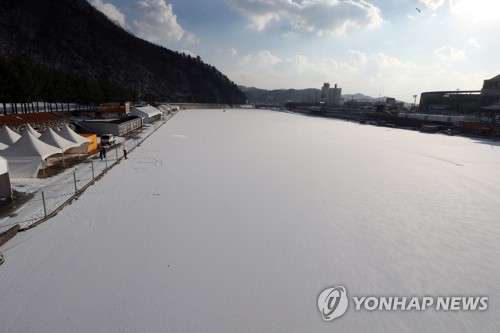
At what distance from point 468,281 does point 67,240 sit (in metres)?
13.0

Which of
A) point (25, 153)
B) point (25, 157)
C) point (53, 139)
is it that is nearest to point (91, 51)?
point (53, 139)

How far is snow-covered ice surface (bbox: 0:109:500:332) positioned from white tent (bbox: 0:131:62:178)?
3905 millimetres

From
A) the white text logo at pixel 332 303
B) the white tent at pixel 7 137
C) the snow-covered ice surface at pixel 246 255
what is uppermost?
the white tent at pixel 7 137

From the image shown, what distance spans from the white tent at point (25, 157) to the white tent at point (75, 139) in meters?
4.45

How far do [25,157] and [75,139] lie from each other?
18.1 ft

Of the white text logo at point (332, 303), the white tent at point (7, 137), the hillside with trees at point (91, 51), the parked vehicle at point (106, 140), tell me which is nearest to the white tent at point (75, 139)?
the parked vehicle at point (106, 140)

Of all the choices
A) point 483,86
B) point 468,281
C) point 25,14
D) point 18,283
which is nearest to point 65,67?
point 25,14

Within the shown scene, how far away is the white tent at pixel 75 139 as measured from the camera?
64.9 feet

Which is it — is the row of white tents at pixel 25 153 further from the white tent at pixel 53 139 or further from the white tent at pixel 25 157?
the white tent at pixel 53 139

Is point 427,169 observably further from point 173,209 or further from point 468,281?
point 173,209

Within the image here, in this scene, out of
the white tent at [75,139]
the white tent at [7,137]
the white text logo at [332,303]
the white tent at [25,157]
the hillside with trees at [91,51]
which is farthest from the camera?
the hillside with trees at [91,51]

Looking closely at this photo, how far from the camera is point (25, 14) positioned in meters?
124

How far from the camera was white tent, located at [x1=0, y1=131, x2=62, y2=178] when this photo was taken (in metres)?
14.5

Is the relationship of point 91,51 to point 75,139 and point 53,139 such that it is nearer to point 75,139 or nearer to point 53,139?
point 75,139
